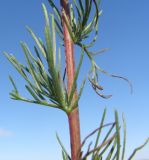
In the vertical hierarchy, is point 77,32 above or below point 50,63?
above

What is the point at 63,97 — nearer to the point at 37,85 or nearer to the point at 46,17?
the point at 37,85

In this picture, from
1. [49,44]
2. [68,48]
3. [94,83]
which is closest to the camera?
[49,44]

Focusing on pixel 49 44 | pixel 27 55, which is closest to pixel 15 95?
pixel 27 55

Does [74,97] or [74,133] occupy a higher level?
[74,97]

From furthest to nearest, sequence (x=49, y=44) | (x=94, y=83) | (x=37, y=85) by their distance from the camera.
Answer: (x=94, y=83) → (x=37, y=85) → (x=49, y=44)
